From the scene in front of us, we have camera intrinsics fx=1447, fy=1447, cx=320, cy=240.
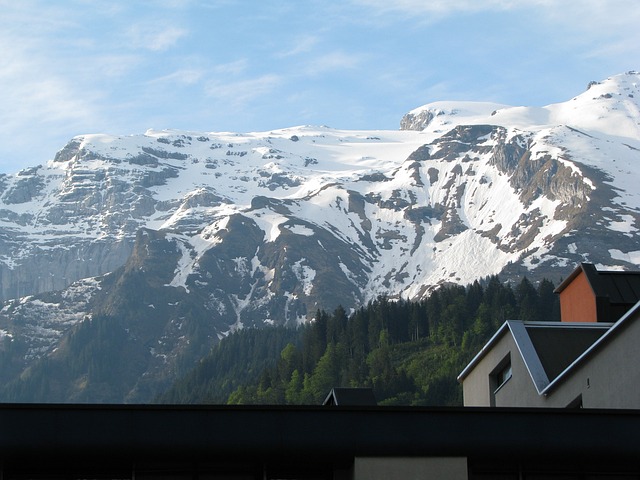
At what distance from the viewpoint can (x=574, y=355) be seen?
4194 cm

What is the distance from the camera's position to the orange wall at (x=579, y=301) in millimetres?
49062

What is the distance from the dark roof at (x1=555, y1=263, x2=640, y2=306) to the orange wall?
0.34 metres

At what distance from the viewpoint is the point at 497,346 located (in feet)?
145

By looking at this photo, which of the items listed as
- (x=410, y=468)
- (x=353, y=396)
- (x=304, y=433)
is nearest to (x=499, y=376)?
(x=353, y=396)

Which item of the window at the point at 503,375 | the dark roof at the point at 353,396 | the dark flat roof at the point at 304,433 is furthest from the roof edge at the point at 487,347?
the dark flat roof at the point at 304,433

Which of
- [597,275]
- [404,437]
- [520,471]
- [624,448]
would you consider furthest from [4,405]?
[597,275]

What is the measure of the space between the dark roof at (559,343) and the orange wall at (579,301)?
502 cm

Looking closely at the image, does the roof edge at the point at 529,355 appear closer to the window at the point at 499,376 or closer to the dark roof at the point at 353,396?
the window at the point at 499,376

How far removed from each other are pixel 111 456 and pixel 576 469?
8937 mm

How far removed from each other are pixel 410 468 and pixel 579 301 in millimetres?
24948

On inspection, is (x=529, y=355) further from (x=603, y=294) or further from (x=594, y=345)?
(x=603, y=294)

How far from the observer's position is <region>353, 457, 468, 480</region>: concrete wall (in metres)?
27.2

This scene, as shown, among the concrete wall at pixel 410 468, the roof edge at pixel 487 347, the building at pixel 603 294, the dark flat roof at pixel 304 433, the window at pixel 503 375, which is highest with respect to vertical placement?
the building at pixel 603 294

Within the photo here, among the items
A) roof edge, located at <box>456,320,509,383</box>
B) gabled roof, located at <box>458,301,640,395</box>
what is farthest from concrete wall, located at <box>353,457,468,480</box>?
roof edge, located at <box>456,320,509,383</box>
